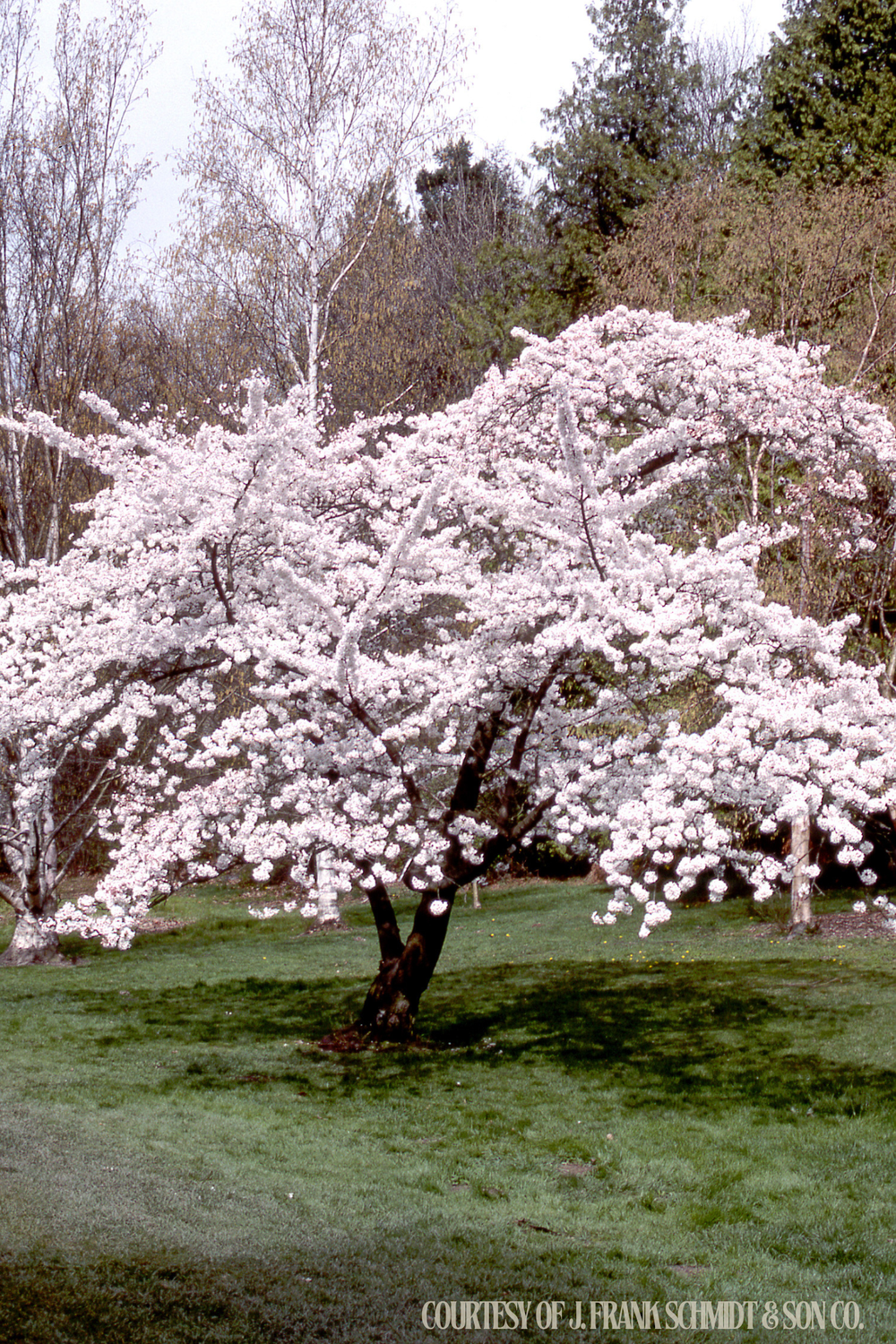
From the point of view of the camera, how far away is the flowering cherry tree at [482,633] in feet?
24.0

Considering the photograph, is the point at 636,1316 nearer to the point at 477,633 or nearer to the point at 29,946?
the point at 477,633

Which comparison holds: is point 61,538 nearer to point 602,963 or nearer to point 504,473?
point 602,963

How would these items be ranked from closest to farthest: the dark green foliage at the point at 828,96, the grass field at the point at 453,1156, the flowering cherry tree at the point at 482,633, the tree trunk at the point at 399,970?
the grass field at the point at 453,1156, the flowering cherry tree at the point at 482,633, the tree trunk at the point at 399,970, the dark green foliage at the point at 828,96

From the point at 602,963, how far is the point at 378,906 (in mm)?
6192

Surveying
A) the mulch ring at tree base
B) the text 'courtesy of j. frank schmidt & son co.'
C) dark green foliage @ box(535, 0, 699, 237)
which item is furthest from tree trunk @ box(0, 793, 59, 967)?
dark green foliage @ box(535, 0, 699, 237)

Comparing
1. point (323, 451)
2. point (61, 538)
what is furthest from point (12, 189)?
point (323, 451)

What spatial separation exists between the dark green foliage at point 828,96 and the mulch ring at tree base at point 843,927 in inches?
606

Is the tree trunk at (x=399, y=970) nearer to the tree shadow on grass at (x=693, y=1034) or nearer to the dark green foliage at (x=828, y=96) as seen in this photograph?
the tree shadow on grass at (x=693, y=1034)

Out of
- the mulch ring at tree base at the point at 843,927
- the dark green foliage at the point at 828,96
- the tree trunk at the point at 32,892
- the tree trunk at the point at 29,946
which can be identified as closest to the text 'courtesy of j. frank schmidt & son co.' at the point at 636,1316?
the mulch ring at tree base at the point at 843,927

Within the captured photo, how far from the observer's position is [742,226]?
61.3 feet

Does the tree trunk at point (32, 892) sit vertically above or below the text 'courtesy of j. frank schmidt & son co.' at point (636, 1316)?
above

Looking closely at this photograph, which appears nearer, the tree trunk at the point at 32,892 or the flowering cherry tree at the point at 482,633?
the flowering cherry tree at the point at 482,633

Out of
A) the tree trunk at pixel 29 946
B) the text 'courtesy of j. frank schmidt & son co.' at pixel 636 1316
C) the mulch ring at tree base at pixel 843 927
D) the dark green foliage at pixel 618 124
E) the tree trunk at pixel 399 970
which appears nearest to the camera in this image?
the text 'courtesy of j. frank schmidt & son co.' at pixel 636 1316

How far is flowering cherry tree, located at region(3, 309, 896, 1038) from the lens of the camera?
7312 millimetres
